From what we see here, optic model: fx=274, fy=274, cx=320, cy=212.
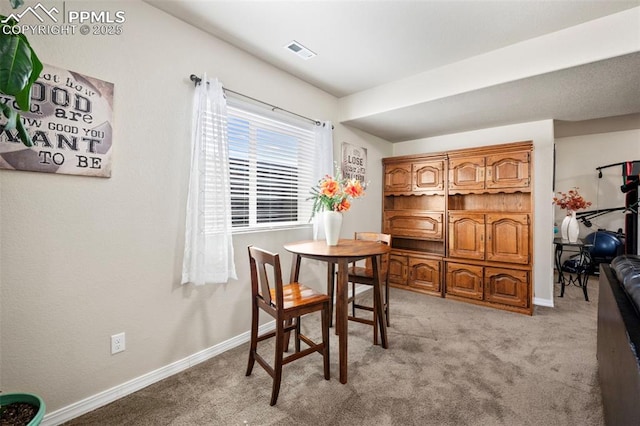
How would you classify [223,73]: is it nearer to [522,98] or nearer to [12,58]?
[12,58]

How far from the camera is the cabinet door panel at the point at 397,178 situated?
4148mm

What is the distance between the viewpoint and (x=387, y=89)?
3.13 metres

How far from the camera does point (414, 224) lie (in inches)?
160

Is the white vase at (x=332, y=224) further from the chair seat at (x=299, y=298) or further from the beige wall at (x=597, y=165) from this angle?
the beige wall at (x=597, y=165)

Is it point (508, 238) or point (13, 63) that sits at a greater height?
point (13, 63)

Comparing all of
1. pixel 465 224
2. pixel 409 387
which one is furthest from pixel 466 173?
pixel 409 387

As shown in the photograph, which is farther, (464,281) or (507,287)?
(464,281)

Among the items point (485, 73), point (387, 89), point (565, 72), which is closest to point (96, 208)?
point (387, 89)

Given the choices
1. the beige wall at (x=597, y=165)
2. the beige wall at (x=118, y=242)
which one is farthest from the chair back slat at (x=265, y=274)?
the beige wall at (x=597, y=165)

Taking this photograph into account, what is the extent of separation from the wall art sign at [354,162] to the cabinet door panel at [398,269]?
1288 millimetres

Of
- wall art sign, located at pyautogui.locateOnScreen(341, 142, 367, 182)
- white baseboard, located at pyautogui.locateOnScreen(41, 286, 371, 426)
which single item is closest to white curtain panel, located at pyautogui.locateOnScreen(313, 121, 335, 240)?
wall art sign, located at pyautogui.locateOnScreen(341, 142, 367, 182)

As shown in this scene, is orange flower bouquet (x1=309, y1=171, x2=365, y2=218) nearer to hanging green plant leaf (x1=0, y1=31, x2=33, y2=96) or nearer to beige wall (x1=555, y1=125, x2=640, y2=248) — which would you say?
hanging green plant leaf (x1=0, y1=31, x2=33, y2=96)

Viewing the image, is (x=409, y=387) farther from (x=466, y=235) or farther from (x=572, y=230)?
(x=572, y=230)

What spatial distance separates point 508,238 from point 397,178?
5.45 ft
